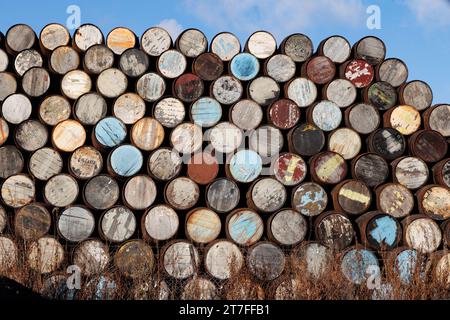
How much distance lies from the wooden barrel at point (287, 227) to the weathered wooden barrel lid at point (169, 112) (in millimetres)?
1440

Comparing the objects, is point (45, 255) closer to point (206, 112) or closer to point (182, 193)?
point (182, 193)

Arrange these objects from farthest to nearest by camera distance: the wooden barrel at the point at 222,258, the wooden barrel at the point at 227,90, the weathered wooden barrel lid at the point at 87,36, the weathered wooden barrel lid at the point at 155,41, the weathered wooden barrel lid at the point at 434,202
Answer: the weathered wooden barrel lid at the point at 87,36 < the weathered wooden barrel lid at the point at 155,41 < the wooden barrel at the point at 227,90 < the weathered wooden barrel lid at the point at 434,202 < the wooden barrel at the point at 222,258

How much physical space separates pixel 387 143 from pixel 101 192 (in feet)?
9.82

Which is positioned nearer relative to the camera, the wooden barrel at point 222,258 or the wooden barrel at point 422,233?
the wooden barrel at point 222,258

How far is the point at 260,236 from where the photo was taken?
5789 mm

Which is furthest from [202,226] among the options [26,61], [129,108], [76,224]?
[26,61]

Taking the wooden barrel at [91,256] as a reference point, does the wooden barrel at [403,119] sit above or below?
above

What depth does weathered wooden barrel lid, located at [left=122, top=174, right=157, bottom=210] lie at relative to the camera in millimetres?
5836

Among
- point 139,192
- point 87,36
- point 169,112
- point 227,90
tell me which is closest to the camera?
point 139,192

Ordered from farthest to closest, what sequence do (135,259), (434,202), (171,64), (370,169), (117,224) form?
(171,64), (370,169), (434,202), (117,224), (135,259)

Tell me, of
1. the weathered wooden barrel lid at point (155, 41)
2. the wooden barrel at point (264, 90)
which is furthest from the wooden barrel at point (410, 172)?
the weathered wooden barrel lid at point (155, 41)

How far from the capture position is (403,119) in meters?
6.56

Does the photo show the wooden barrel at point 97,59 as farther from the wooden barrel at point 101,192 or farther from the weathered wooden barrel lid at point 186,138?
the wooden barrel at point 101,192

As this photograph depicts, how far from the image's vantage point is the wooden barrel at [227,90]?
21.1 ft
